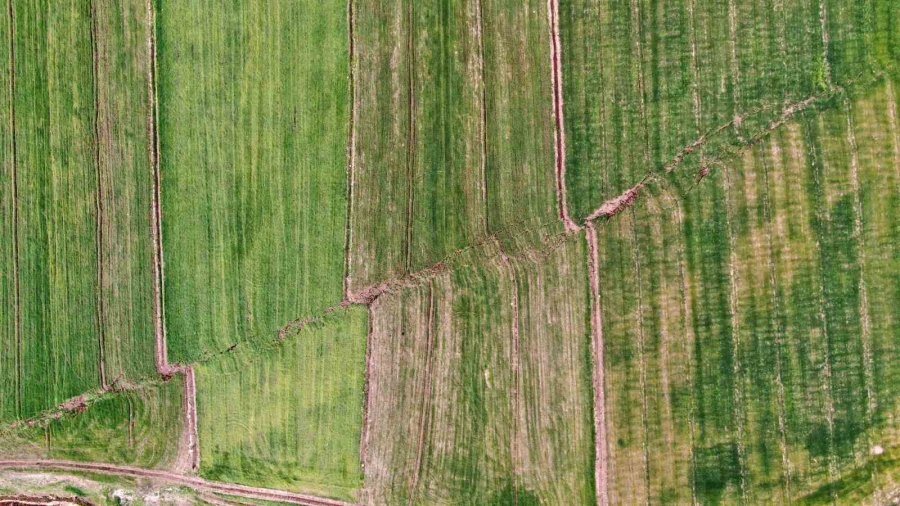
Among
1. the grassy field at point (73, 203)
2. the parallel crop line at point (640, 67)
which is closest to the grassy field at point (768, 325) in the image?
the parallel crop line at point (640, 67)

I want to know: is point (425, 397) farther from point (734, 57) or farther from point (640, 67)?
point (734, 57)

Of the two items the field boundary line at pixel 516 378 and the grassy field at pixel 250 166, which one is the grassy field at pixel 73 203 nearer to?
the grassy field at pixel 250 166

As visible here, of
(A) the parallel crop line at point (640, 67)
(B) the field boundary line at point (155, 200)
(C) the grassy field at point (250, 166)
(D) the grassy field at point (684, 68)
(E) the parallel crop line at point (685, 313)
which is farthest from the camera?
(B) the field boundary line at point (155, 200)

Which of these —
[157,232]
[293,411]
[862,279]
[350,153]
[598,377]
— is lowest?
[293,411]

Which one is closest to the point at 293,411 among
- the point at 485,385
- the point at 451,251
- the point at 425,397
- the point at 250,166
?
the point at 425,397

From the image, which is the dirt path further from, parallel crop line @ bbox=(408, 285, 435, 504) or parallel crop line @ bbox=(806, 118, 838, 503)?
parallel crop line @ bbox=(806, 118, 838, 503)
